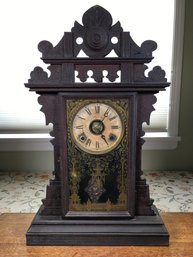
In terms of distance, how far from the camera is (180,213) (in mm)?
919

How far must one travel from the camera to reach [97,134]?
729mm

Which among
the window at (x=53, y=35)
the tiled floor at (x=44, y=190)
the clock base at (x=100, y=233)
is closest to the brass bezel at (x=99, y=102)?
the clock base at (x=100, y=233)

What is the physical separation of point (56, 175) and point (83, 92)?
0.23 metres

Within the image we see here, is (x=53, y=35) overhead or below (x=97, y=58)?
overhead

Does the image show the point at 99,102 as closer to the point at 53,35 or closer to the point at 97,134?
the point at 97,134

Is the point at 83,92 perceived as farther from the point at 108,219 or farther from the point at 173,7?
the point at 173,7

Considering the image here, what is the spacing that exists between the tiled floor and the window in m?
0.17

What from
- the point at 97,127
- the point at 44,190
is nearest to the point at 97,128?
the point at 97,127

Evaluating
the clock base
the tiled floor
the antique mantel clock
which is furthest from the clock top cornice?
the tiled floor

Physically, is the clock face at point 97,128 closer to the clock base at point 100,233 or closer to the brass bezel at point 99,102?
the brass bezel at point 99,102

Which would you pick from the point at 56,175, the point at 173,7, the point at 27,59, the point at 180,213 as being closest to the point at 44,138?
the point at 27,59

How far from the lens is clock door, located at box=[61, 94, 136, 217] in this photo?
2.35 ft

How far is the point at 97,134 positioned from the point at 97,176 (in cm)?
11

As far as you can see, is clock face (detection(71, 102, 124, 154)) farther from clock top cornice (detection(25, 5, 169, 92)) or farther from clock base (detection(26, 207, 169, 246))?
clock base (detection(26, 207, 169, 246))
